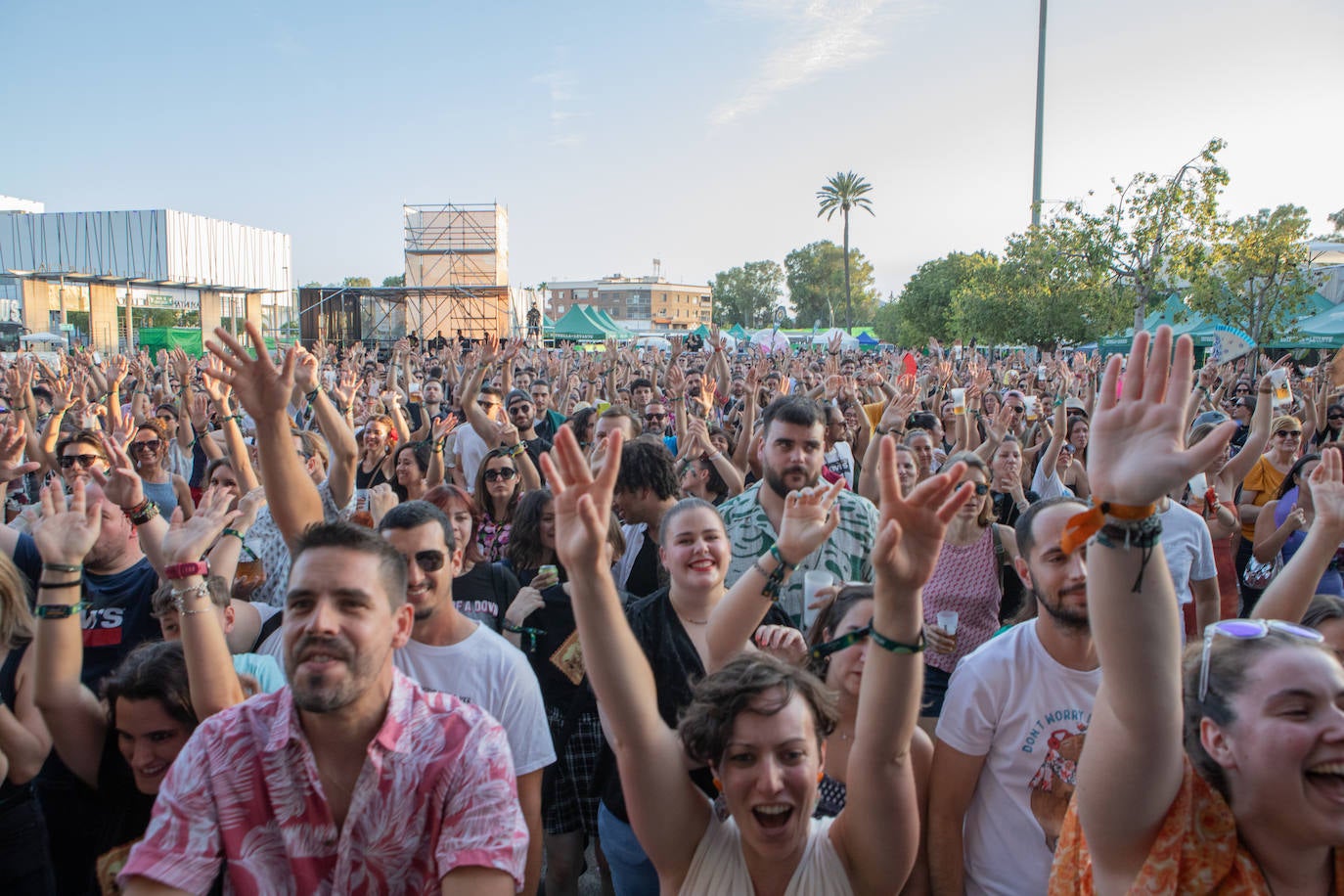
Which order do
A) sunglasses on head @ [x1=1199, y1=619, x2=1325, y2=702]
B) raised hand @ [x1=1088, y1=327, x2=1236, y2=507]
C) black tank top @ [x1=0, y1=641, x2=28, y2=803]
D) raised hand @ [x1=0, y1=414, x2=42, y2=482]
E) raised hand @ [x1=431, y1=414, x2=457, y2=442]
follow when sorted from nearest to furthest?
raised hand @ [x1=1088, y1=327, x2=1236, y2=507], sunglasses on head @ [x1=1199, y1=619, x2=1325, y2=702], black tank top @ [x1=0, y1=641, x2=28, y2=803], raised hand @ [x1=0, y1=414, x2=42, y2=482], raised hand @ [x1=431, y1=414, x2=457, y2=442]

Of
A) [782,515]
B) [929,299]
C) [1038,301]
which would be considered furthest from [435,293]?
[929,299]

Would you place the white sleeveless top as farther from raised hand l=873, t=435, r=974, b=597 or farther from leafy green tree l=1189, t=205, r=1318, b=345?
leafy green tree l=1189, t=205, r=1318, b=345

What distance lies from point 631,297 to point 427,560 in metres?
129

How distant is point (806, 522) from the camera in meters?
2.63

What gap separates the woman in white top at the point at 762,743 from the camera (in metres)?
1.73

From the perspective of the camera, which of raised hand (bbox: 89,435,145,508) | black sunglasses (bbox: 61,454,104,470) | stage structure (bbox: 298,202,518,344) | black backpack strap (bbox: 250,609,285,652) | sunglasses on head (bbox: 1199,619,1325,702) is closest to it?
sunglasses on head (bbox: 1199,619,1325,702)

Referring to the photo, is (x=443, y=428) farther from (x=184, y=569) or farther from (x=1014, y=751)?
(x=1014, y=751)

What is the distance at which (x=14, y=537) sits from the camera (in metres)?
3.52

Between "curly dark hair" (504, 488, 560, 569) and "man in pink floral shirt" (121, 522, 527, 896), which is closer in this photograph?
"man in pink floral shirt" (121, 522, 527, 896)

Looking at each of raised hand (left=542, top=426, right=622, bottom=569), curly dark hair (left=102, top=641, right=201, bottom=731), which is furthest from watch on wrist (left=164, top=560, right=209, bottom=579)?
raised hand (left=542, top=426, right=622, bottom=569)

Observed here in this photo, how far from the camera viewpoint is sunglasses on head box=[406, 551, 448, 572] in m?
2.80

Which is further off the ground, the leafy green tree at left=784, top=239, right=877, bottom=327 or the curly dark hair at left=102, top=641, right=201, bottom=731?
the leafy green tree at left=784, top=239, right=877, bottom=327

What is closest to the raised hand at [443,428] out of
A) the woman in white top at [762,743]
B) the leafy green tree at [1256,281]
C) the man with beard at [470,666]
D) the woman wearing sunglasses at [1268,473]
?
the man with beard at [470,666]

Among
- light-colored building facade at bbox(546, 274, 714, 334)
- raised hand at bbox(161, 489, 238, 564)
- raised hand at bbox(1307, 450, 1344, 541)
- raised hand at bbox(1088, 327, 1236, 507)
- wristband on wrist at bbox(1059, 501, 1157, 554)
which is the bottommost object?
raised hand at bbox(161, 489, 238, 564)
